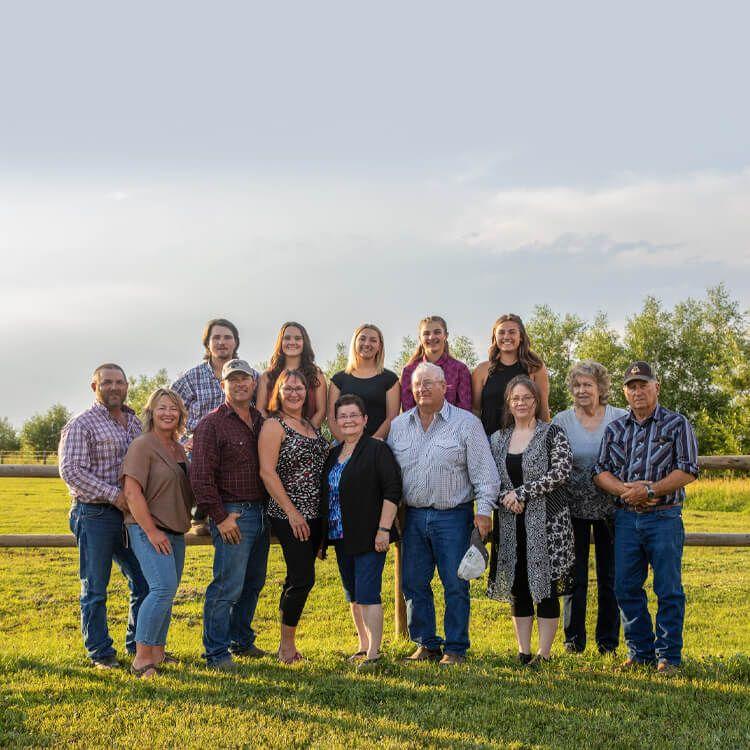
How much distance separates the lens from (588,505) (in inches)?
272

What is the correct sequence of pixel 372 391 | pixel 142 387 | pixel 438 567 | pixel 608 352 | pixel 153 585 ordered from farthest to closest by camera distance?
pixel 142 387, pixel 608 352, pixel 372 391, pixel 438 567, pixel 153 585

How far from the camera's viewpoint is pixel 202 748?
16.5 ft

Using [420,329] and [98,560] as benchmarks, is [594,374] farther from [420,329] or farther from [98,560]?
[98,560]

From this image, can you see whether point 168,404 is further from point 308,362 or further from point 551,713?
point 551,713

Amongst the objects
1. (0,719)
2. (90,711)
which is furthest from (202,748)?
(0,719)

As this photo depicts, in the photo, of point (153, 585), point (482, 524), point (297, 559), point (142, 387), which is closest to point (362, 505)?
point (297, 559)

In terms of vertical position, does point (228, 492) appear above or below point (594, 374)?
below

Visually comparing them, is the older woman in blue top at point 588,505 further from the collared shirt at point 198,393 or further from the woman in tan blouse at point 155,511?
the woman in tan blouse at point 155,511

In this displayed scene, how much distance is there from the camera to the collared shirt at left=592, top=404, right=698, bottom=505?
6391 millimetres

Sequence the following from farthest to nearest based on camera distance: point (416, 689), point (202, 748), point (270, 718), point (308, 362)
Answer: point (308, 362)
point (416, 689)
point (270, 718)
point (202, 748)

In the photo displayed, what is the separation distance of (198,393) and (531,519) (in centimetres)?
313

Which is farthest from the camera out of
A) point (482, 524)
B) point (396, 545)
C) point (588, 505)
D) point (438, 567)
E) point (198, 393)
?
point (396, 545)

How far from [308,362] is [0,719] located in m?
3.53

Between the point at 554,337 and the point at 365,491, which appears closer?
the point at 365,491
